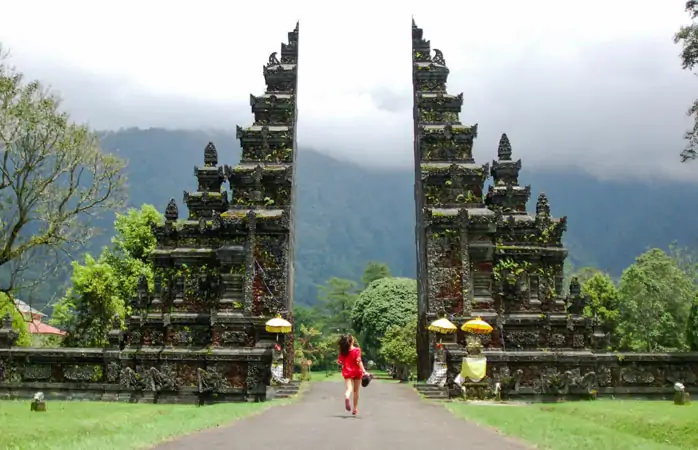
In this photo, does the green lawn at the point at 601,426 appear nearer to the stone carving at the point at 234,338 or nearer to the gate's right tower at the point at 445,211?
the gate's right tower at the point at 445,211

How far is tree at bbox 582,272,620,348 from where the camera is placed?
5647 cm

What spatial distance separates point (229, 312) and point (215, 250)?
3353mm

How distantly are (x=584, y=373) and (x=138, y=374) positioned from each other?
17832mm

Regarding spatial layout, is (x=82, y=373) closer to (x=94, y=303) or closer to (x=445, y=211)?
(x=445, y=211)

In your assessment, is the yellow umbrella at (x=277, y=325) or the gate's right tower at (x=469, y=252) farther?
the gate's right tower at (x=469, y=252)

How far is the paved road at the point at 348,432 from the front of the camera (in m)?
10.1

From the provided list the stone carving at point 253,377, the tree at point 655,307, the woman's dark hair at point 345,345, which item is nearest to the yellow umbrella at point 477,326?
the stone carving at point 253,377

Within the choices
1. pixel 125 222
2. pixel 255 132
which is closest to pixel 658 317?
pixel 255 132

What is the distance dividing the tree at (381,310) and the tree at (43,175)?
4278 centimetres

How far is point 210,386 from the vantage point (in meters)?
24.7

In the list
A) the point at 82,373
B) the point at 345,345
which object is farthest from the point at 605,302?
the point at 345,345

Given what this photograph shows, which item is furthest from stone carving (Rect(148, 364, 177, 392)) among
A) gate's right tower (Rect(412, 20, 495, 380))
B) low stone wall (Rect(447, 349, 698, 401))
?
low stone wall (Rect(447, 349, 698, 401))

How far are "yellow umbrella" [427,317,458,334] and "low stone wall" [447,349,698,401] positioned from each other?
0.86 metres

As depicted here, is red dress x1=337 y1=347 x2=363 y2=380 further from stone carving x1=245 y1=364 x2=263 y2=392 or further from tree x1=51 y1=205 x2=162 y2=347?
tree x1=51 y1=205 x2=162 y2=347
